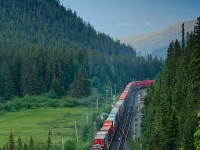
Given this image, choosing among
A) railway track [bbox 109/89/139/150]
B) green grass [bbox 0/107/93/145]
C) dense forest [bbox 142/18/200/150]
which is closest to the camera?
dense forest [bbox 142/18/200/150]

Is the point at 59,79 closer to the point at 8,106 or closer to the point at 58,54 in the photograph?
the point at 58,54

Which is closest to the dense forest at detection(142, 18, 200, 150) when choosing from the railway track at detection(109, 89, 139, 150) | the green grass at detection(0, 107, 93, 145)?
the railway track at detection(109, 89, 139, 150)

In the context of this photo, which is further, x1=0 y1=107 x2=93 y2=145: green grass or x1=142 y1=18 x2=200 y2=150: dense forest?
x1=0 y1=107 x2=93 y2=145: green grass

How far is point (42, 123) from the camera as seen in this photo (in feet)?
393

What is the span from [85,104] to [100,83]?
32.1m

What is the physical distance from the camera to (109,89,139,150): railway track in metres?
87.6

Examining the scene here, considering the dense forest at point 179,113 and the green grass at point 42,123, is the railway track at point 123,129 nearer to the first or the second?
the dense forest at point 179,113

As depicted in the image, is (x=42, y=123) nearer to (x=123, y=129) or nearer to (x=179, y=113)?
(x=123, y=129)

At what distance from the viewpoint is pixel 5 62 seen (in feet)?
564

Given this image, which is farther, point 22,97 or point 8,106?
point 22,97

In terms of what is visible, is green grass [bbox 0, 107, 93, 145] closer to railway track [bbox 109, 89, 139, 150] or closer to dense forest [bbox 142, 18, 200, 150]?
railway track [bbox 109, 89, 139, 150]

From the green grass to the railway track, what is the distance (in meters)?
8.34

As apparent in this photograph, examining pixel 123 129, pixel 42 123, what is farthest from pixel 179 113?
pixel 42 123

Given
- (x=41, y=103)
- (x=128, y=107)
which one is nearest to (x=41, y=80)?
(x=41, y=103)
